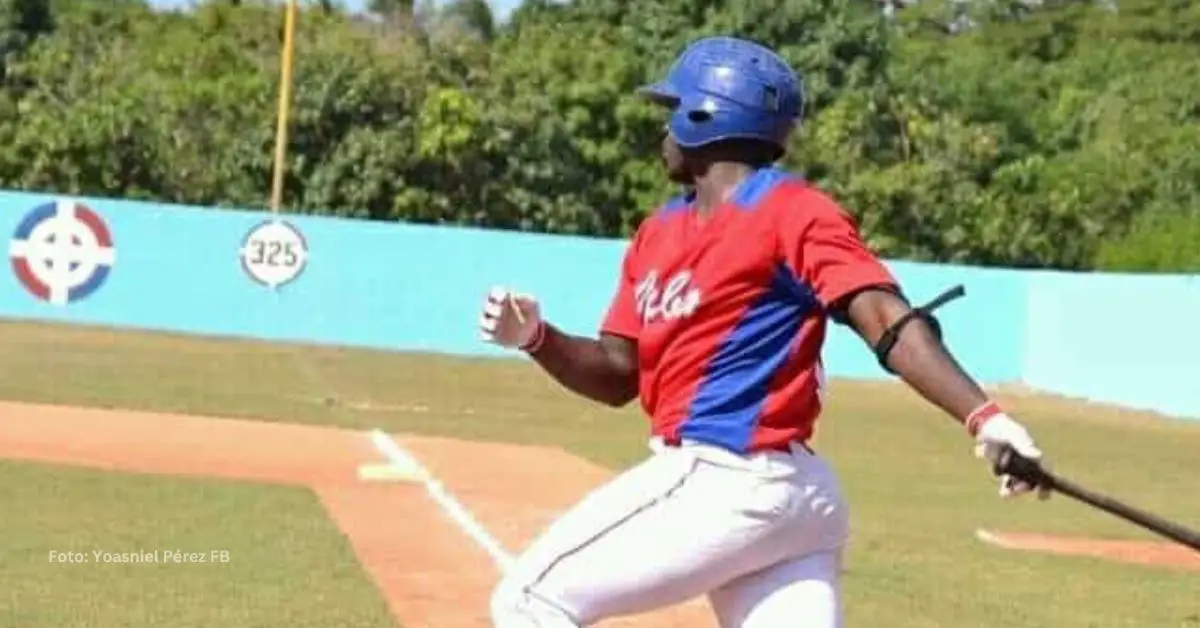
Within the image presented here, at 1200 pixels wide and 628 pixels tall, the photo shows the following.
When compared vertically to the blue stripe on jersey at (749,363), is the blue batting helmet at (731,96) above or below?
above

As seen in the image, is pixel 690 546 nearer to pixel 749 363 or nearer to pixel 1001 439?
pixel 749 363

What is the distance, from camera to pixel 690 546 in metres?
5.01

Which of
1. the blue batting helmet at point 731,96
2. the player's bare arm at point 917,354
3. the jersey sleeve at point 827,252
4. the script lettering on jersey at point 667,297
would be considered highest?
the blue batting helmet at point 731,96

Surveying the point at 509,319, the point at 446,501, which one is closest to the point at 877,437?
the point at 446,501

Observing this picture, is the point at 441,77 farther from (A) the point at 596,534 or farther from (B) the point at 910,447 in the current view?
(A) the point at 596,534

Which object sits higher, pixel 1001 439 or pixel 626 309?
pixel 1001 439

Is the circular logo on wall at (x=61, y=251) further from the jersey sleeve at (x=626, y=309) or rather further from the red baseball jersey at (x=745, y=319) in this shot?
the red baseball jersey at (x=745, y=319)

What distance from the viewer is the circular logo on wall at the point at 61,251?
36.8 meters

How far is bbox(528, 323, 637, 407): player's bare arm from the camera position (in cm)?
566

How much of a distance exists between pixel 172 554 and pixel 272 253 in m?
26.6

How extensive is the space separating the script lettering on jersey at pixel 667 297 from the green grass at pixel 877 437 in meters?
4.41

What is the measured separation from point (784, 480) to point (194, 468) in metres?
11.4

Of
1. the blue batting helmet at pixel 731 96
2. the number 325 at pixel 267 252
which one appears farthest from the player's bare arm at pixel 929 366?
the number 325 at pixel 267 252

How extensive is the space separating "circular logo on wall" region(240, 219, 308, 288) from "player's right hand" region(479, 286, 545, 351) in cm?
3244
